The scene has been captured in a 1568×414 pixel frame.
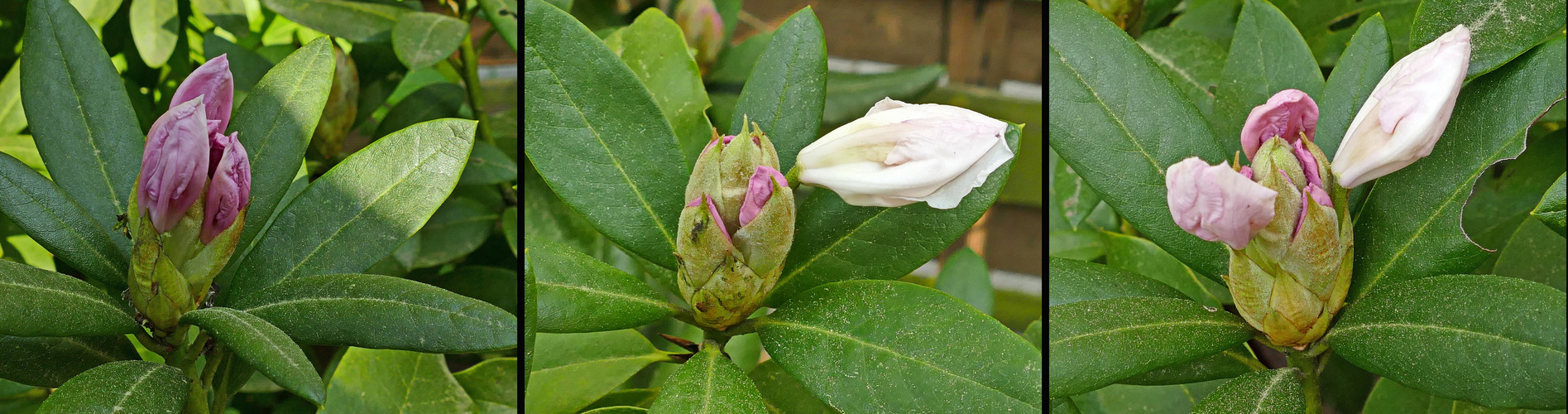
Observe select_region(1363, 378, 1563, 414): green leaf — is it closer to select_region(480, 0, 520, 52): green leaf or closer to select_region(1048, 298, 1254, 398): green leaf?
select_region(1048, 298, 1254, 398): green leaf

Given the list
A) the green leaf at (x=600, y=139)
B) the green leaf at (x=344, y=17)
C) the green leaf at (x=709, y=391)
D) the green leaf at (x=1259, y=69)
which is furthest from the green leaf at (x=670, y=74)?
the green leaf at (x=1259, y=69)

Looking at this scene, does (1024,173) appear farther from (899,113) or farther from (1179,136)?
(899,113)

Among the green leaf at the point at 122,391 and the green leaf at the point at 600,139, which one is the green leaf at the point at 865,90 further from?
the green leaf at the point at 122,391

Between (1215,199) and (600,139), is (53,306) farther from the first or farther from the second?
(1215,199)

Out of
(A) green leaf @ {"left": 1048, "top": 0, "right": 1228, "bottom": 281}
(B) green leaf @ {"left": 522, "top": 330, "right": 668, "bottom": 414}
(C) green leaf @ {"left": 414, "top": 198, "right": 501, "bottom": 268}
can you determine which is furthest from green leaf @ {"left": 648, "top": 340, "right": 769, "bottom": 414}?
(C) green leaf @ {"left": 414, "top": 198, "right": 501, "bottom": 268}

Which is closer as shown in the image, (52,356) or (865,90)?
(52,356)

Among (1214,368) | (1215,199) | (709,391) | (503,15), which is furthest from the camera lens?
(503,15)

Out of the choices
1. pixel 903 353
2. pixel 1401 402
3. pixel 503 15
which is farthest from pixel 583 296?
pixel 1401 402
